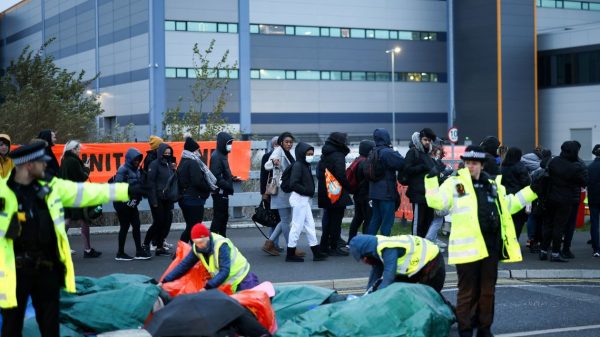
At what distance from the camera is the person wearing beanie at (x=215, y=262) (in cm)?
845

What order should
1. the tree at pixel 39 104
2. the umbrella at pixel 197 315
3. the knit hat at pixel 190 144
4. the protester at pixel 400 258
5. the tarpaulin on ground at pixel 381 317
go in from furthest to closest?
the tree at pixel 39 104
the knit hat at pixel 190 144
the protester at pixel 400 258
the tarpaulin on ground at pixel 381 317
the umbrella at pixel 197 315

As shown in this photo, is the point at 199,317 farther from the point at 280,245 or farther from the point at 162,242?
the point at 280,245

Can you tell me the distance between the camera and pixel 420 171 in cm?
1248

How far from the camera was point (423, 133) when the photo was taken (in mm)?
12422

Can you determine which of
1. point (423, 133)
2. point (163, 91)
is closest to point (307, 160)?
point (423, 133)

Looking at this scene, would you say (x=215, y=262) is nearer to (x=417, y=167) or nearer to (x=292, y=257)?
(x=292, y=257)

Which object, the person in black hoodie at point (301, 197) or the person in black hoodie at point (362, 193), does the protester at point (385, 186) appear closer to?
the person in black hoodie at point (362, 193)

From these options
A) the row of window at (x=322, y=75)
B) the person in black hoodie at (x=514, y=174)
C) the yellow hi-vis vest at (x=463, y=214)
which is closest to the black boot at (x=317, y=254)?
the person in black hoodie at (x=514, y=174)

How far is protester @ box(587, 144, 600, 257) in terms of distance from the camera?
13.5m

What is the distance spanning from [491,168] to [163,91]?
135 feet

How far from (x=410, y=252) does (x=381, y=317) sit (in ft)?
3.73

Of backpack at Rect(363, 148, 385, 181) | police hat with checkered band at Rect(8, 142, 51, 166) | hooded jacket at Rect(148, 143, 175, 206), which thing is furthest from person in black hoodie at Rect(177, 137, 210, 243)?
police hat with checkered band at Rect(8, 142, 51, 166)

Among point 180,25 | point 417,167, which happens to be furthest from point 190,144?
point 180,25

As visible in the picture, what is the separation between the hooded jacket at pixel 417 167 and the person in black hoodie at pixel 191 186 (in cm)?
311
